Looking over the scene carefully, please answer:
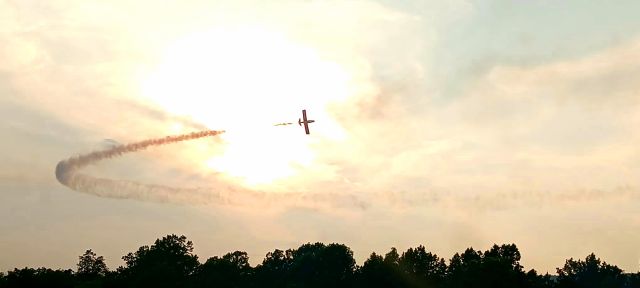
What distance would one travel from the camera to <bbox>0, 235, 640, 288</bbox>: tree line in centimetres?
13255

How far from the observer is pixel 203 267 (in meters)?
161

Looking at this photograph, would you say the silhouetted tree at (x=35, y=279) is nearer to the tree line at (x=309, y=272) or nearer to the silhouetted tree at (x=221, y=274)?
the tree line at (x=309, y=272)

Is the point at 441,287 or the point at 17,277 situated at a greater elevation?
the point at 17,277

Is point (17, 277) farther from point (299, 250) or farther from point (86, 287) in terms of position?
point (299, 250)

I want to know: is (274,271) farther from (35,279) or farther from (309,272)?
(35,279)

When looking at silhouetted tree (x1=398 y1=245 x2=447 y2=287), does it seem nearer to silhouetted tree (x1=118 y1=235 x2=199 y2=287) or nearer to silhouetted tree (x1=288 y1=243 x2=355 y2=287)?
silhouetted tree (x1=288 y1=243 x2=355 y2=287)

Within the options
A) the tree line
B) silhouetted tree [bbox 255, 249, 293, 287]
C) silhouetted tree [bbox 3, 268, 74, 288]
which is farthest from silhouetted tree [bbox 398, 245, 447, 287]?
silhouetted tree [bbox 3, 268, 74, 288]

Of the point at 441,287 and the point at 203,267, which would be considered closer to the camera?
the point at 441,287

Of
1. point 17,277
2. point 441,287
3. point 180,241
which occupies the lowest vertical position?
point 441,287

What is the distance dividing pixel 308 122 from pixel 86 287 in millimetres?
64926

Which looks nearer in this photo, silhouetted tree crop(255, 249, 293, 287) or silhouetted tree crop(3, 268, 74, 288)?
silhouetted tree crop(3, 268, 74, 288)

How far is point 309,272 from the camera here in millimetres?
175000

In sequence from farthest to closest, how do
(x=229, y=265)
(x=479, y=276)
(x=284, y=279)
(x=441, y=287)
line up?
(x=284, y=279) < (x=229, y=265) < (x=441, y=287) < (x=479, y=276)

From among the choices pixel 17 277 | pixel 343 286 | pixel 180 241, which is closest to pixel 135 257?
pixel 180 241
